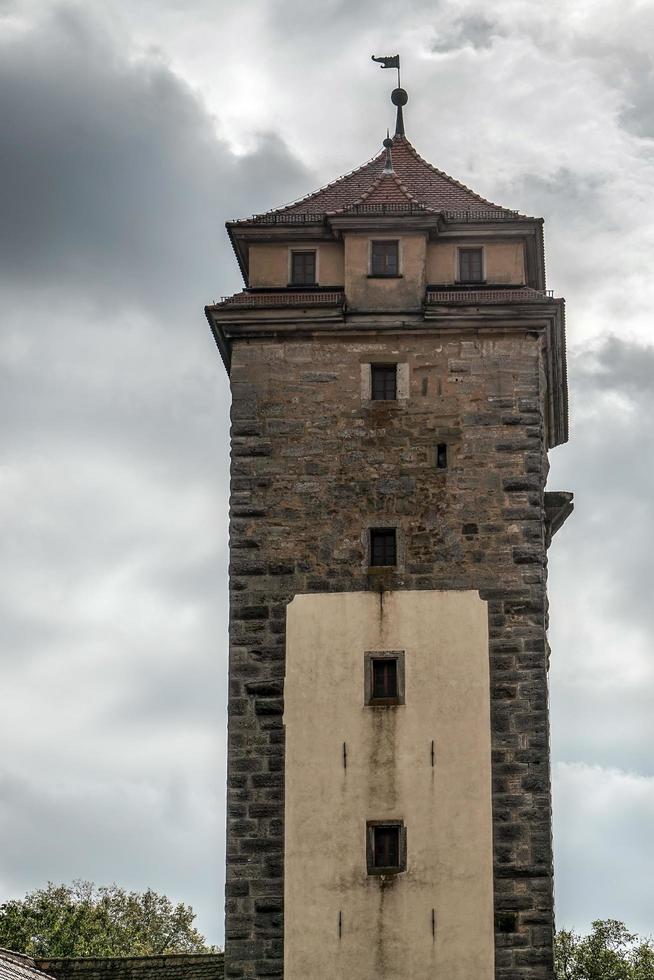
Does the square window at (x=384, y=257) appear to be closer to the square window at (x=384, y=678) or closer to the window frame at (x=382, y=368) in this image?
the window frame at (x=382, y=368)

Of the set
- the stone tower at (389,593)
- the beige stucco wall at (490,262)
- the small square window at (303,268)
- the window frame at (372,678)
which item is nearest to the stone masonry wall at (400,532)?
the stone tower at (389,593)

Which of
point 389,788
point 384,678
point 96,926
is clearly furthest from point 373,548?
point 96,926

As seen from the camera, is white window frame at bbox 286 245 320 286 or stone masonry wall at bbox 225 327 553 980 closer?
stone masonry wall at bbox 225 327 553 980

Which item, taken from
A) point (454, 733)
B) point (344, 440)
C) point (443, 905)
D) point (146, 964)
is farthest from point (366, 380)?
point (146, 964)

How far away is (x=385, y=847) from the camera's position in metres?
24.0

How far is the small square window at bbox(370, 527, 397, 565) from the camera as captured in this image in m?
25.3

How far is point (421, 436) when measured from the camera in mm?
25922

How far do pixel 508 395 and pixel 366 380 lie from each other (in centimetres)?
198

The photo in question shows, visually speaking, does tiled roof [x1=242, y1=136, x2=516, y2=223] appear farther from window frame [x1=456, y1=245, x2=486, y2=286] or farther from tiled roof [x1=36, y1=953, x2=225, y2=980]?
tiled roof [x1=36, y1=953, x2=225, y2=980]

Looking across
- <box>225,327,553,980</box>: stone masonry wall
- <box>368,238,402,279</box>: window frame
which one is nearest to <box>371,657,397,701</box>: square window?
<box>225,327,553,980</box>: stone masonry wall

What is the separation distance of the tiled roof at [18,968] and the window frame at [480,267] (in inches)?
484

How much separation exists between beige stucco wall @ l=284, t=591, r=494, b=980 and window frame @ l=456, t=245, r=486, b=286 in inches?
188

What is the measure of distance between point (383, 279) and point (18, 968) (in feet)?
43.5

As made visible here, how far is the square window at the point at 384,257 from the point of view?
27.1 metres
